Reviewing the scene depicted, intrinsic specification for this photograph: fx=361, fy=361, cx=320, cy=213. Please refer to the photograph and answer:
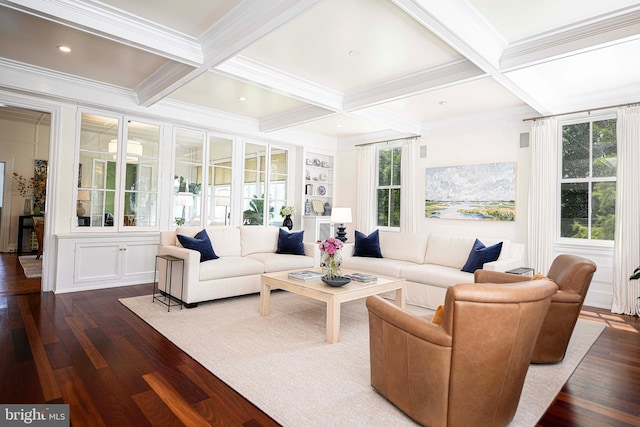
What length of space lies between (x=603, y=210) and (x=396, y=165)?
10.8 feet

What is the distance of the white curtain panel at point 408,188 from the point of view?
643 centimetres

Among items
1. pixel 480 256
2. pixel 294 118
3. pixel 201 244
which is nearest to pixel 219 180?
pixel 294 118

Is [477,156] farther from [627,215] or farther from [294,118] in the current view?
[294,118]

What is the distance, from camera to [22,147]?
8211mm

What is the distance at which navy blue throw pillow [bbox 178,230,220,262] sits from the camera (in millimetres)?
4469

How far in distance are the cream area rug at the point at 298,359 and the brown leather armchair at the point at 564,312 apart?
0.12 meters

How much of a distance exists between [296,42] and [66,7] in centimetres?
187

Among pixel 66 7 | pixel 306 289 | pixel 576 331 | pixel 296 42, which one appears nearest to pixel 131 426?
pixel 306 289

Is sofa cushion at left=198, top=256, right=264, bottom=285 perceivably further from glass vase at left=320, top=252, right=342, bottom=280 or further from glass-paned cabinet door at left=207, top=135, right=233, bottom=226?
glass-paned cabinet door at left=207, top=135, right=233, bottom=226

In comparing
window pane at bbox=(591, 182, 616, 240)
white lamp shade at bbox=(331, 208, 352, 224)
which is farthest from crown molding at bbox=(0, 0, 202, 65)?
window pane at bbox=(591, 182, 616, 240)

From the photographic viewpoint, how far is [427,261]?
5121mm

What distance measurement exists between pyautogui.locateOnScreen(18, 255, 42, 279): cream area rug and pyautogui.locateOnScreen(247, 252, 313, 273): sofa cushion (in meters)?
3.55

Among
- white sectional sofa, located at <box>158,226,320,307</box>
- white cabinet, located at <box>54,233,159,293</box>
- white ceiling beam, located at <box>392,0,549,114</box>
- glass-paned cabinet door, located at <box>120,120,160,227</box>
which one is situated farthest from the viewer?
glass-paned cabinet door, located at <box>120,120,160,227</box>

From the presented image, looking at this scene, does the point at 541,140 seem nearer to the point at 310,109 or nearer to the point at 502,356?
the point at 310,109
